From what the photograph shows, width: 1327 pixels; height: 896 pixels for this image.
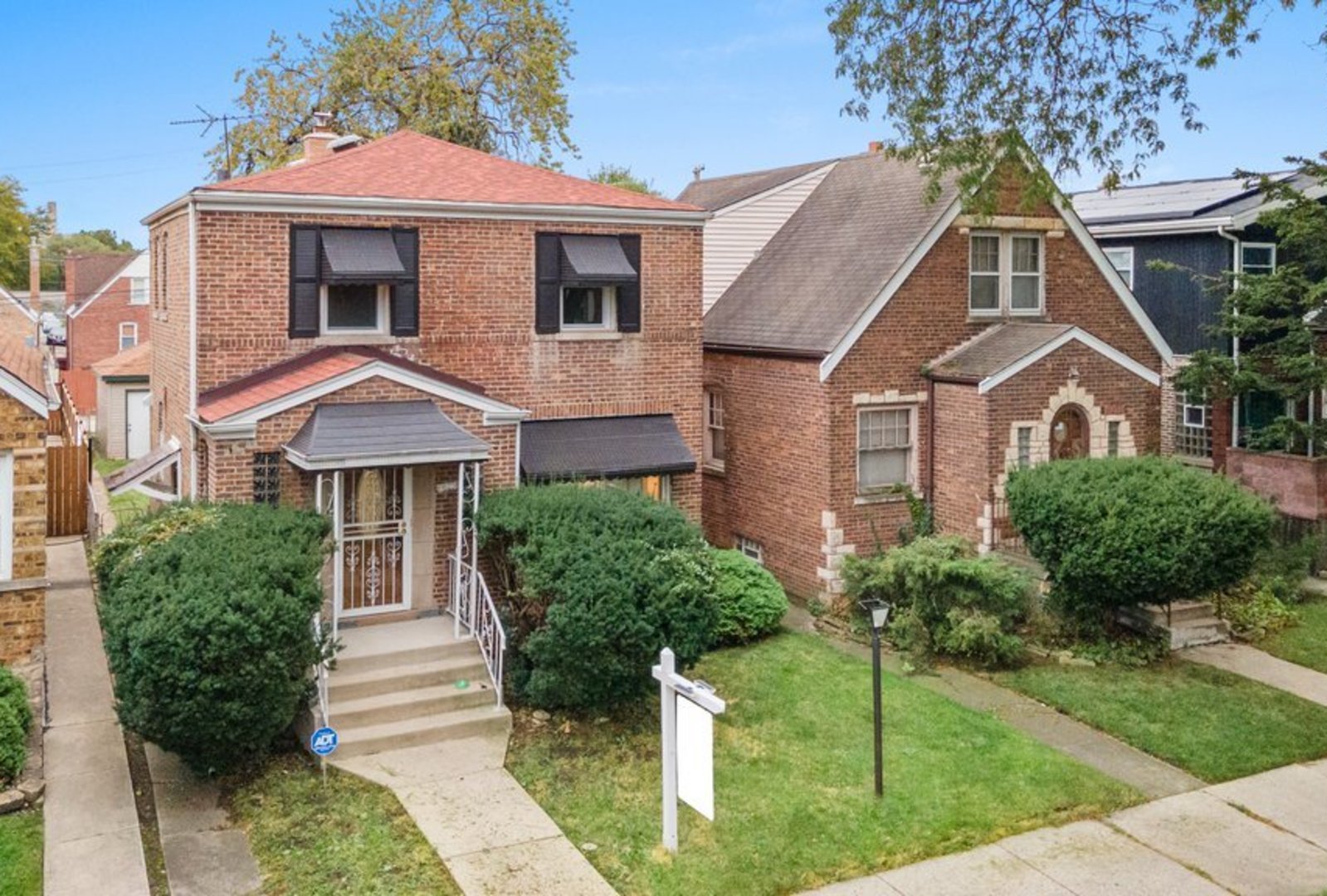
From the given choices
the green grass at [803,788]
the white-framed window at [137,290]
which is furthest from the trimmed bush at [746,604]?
the white-framed window at [137,290]

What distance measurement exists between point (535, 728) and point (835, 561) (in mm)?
6782

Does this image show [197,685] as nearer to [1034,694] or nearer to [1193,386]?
[1034,694]

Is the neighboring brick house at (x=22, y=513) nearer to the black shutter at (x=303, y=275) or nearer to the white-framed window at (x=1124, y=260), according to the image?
the black shutter at (x=303, y=275)

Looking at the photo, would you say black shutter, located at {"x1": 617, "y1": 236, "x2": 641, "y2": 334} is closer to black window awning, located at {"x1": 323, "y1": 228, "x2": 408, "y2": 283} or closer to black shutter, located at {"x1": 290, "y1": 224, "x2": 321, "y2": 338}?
black window awning, located at {"x1": 323, "y1": 228, "x2": 408, "y2": 283}

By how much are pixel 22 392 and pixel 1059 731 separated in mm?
11961

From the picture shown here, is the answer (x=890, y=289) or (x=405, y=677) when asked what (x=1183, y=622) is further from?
(x=405, y=677)

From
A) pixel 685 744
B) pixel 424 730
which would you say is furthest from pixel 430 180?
pixel 685 744

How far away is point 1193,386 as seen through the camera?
69.1 ft

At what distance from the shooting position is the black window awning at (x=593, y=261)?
1662cm

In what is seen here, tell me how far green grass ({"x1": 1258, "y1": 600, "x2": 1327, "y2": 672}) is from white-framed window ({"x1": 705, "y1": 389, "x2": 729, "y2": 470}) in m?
8.77

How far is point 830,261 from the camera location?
2036 cm

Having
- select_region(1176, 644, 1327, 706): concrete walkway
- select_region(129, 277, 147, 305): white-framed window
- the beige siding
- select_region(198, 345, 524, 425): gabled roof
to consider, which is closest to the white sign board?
select_region(198, 345, 524, 425): gabled roof

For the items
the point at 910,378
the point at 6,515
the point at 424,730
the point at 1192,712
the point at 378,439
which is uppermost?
the point at 910,378

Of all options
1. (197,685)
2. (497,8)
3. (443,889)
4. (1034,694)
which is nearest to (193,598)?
(197,685)
